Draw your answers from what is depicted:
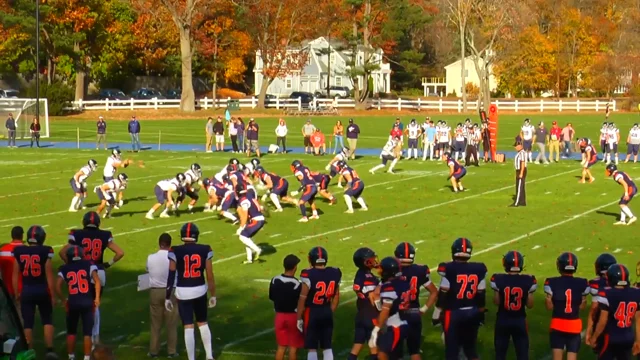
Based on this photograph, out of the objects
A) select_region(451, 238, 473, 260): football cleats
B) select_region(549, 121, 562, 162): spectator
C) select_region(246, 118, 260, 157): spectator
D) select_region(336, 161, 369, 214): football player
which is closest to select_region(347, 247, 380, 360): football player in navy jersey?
select_region(451, 238, 473, 260): football cleats

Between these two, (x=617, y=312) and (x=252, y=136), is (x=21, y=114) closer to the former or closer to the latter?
(x=252, y=136)

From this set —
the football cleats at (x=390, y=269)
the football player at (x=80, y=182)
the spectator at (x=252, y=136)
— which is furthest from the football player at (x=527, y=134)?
the football cleats at (x=390, y=269)

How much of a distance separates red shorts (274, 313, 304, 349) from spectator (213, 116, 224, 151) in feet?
104

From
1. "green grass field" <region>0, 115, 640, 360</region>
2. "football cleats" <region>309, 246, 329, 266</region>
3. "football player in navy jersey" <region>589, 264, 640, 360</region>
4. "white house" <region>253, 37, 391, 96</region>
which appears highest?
"white house" <region>253, 37, 391, 96</region>

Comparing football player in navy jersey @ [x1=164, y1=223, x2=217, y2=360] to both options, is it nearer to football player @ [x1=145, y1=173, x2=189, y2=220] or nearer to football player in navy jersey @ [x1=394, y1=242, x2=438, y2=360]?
football player in navy jersey @ [x1=394, y1=242, x2=438, y2=360]

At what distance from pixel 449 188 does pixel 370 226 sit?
24.6 feet

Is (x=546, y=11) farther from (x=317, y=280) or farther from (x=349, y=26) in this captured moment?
(x=317, y=280)

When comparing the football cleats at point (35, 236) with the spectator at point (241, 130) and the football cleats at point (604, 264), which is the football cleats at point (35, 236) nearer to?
the football cleats at point (604, 264)

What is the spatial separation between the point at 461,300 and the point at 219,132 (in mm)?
32829

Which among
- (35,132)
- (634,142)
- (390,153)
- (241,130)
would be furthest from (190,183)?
(35,132)

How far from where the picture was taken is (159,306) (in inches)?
505

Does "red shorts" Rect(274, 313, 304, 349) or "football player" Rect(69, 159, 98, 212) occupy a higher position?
"football player" Rect(69, 159, 98, 212)

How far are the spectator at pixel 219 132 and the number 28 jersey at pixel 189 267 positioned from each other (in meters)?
31.1

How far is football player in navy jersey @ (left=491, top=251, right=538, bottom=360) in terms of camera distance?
36.1 feet
